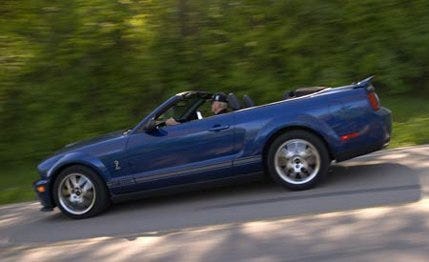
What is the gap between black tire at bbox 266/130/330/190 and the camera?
743 cm

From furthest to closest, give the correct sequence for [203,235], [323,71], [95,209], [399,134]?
[323,71] < [399,134] < [95,209] < [203,235]

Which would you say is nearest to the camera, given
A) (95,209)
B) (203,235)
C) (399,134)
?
(203,235)

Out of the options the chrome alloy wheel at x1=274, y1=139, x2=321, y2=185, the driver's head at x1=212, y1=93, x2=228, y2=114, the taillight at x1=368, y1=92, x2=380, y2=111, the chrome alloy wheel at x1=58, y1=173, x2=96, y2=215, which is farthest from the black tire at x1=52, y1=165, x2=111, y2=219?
the taillight at x1=368, y1=92, x2=380, y2=111

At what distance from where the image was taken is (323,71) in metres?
13.0

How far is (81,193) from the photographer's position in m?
7.96

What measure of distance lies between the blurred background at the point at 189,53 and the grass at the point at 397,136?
31 cm

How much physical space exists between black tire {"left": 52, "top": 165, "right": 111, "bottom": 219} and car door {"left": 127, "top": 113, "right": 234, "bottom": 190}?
1.60 ft

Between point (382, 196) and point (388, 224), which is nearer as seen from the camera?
point (388, 224)

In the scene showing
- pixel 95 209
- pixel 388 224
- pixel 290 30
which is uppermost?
pixel 290 30

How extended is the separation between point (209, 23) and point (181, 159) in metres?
6.31

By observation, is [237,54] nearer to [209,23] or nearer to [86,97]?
[209,23]

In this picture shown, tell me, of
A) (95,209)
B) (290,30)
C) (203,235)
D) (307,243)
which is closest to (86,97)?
(290,30)

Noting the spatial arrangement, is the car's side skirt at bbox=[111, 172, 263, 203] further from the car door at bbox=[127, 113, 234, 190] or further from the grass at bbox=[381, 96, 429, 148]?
the grass at bbox=[381, 96, 429, 148]

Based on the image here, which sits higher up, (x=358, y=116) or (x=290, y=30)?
(x=290, y=30)
